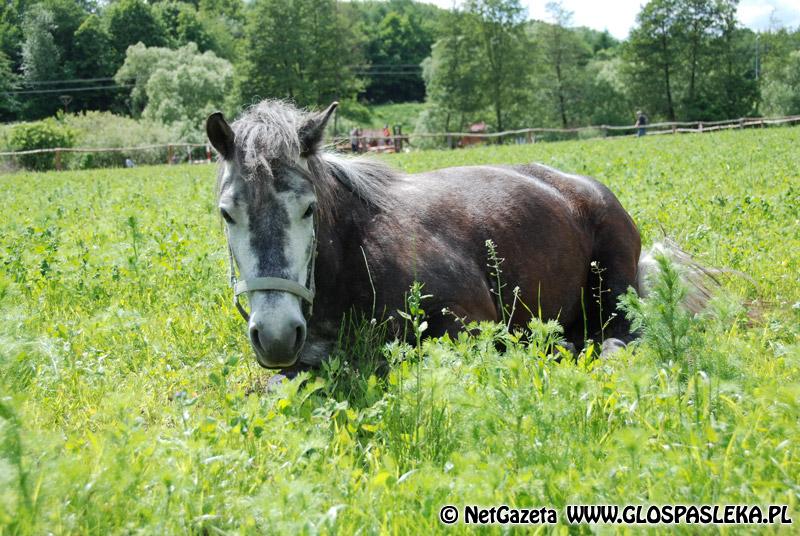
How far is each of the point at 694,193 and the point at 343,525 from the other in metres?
8.85

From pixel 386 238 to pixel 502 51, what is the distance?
69246 mm

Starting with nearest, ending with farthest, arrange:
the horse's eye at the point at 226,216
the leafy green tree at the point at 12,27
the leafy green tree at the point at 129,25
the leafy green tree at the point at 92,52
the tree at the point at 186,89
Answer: the horse's eye at the point at 226,216 → the tree at the point at 186,89 → the leafy green tree at the point at 12,27 → the leafy green tree at the point at 92,52 → the leafy green tree at the point at 129,25

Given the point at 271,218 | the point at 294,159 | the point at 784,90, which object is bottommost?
the point at 271,218

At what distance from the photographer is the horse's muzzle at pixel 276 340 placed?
2.80 metres

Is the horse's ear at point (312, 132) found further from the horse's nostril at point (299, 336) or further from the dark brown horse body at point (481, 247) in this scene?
the horse's nostril at point (299, 336)

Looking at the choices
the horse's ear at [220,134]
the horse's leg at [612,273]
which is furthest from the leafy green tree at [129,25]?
the horse's ear at [220,134]

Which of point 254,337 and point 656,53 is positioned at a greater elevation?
point 656,53

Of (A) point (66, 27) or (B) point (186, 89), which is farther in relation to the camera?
(A) point (66, 27)

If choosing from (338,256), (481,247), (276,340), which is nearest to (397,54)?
(481,247)

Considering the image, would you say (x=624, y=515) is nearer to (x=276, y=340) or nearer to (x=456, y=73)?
(x=276, y=340)

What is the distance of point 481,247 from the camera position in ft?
15.0

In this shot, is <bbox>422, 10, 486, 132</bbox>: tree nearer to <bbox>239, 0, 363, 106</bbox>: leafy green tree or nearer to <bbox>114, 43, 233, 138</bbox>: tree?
<bbox>239, 0, 363, 106</bbox>: leafy green tree

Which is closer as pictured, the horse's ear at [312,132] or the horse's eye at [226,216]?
the horse's eye at [226,216]

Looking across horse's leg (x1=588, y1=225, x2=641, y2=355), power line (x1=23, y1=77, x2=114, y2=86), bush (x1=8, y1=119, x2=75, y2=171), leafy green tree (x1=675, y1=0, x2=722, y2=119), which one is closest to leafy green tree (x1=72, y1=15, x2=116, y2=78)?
power line (x1=23, y1=77, x2=114, y2=86)
